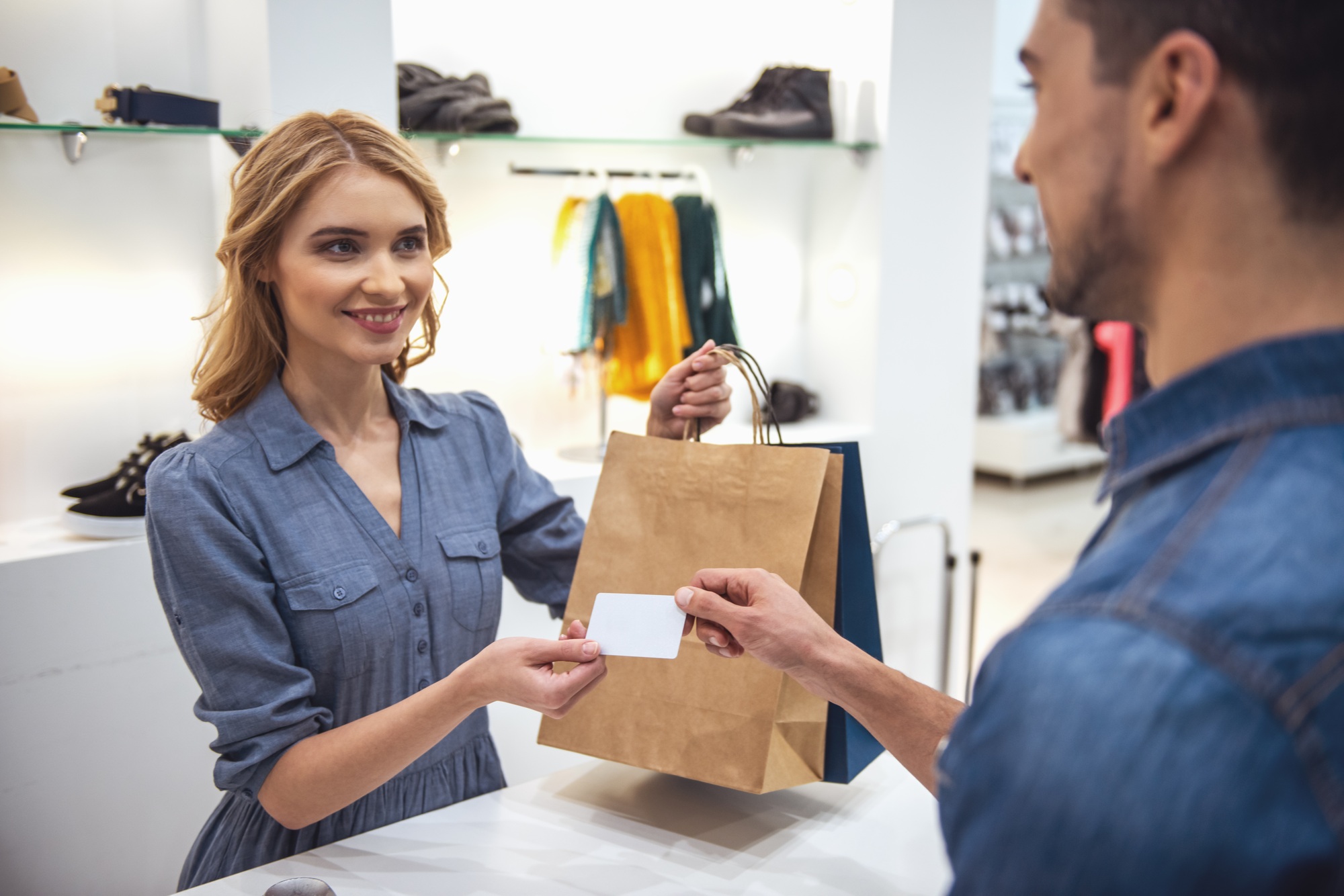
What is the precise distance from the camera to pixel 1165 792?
500 millimetres

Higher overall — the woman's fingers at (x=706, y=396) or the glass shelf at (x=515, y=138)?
the glass shelf at (x=515, y=138)

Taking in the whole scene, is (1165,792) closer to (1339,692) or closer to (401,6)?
(1339,692)

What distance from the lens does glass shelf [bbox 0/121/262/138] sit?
2236 millimetres

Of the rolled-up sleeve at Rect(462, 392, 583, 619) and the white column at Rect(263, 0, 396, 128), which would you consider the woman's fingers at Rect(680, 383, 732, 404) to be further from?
the white column at Rect(263, 0, 396, 128)

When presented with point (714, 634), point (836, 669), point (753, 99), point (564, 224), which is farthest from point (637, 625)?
point (753, 99)

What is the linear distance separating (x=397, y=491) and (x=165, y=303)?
1.38 metres

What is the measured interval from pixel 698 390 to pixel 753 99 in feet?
6.94

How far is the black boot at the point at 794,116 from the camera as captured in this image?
10.6ft

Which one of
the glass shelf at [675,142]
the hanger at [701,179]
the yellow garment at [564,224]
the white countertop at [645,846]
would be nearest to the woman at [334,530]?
the white countertop at [645,846]

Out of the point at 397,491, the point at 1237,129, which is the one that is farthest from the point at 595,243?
the point at 1237,129

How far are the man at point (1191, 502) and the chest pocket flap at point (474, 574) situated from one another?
3.26 ft

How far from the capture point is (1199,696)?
0.50 meters

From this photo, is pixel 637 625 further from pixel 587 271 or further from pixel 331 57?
pixel 587 271

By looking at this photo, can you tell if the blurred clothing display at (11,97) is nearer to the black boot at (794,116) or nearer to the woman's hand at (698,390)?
the woman's hand at (698,390)
